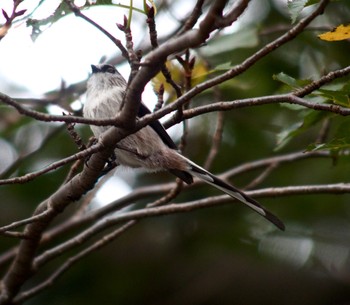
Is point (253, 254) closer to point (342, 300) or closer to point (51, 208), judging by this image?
point (342, 300)

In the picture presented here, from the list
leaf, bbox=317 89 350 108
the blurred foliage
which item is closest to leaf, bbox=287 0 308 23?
leaf, bbox=317 89 350 108

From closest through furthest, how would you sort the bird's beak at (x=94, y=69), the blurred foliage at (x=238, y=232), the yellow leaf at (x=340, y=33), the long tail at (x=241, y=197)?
1. the yellow leaf at (x=340, y=33)
2. the long tail at (x=241, y=197)
3. the bird's beak at (x=94, y=69)
4. the blurred foliage at (x=238, y=232)

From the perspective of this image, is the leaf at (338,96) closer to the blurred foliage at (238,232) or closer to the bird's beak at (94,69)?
the bird's beak at (94,69)

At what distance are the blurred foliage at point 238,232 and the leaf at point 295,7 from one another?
319 centimetres

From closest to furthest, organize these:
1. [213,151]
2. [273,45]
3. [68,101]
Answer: [273,45]
[213,151]
[68,101]

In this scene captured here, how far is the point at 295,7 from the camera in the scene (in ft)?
10.0

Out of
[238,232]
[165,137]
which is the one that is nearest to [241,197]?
[165,137]

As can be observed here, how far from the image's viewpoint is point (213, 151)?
15.8 feet

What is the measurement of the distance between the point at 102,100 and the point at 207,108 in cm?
144

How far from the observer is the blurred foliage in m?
6.54

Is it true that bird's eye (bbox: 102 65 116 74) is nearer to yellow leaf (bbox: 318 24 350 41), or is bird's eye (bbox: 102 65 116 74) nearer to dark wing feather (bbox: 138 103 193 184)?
dark wing feather (bbox: 138 103 193 184)

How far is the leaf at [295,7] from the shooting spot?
3.02m

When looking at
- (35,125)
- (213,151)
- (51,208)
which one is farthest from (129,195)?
(35,125)

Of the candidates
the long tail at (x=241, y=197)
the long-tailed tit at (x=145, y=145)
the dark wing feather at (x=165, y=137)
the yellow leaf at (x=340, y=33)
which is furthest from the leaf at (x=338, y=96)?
the dark wing feather at (x=165, y=137)
